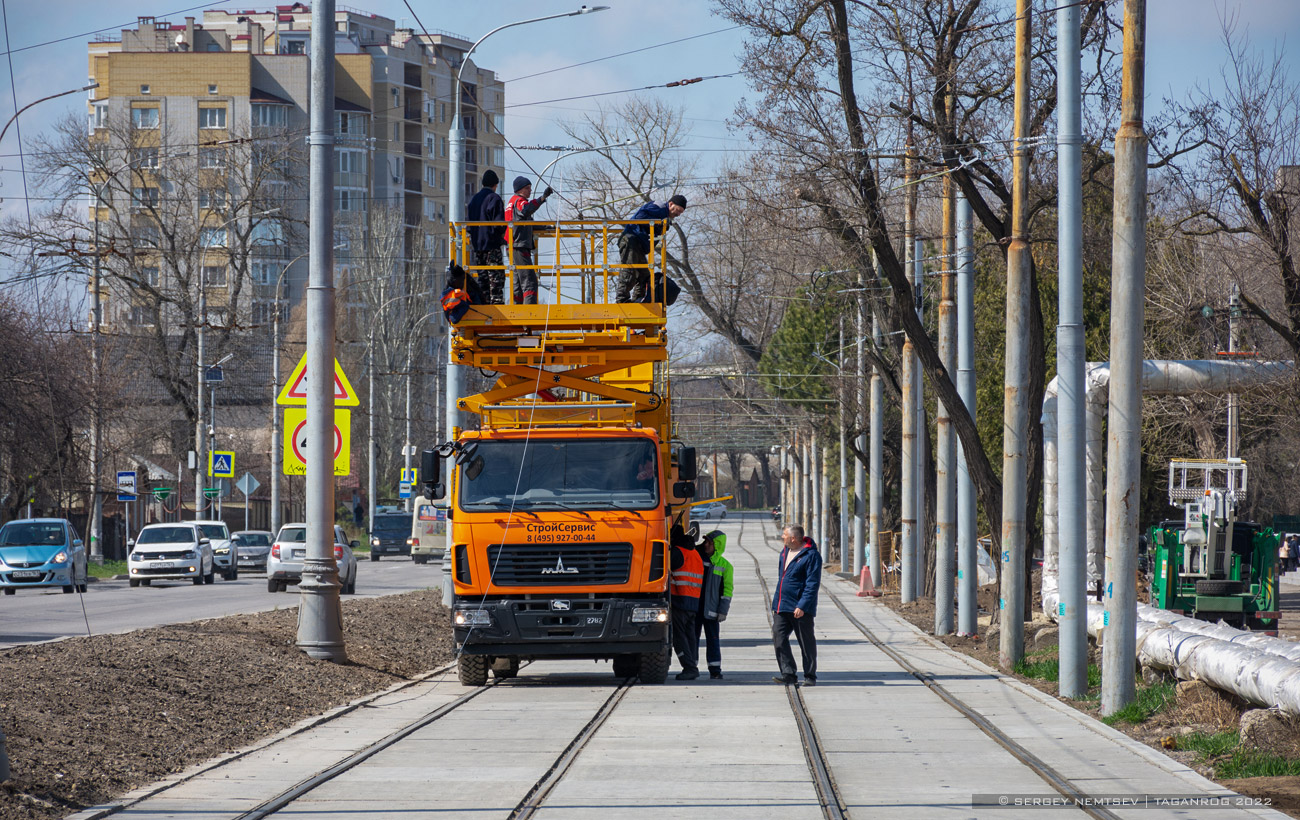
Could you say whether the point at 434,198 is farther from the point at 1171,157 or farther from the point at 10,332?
the point at 1171,157

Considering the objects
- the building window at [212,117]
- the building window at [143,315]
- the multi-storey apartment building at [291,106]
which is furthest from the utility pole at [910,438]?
the building window at [212,117]

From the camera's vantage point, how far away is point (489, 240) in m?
17.5

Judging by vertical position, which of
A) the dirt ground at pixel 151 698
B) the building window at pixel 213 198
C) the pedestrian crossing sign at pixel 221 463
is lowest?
the dirt ground at pixel 151 698

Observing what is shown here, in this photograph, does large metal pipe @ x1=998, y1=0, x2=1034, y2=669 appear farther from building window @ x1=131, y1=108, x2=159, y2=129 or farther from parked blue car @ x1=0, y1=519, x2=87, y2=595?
building window @ x1=131, y1=108, x2=159, y2=129

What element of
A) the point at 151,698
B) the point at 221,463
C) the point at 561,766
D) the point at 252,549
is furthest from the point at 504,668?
the point at 252,549

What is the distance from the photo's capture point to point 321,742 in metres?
11.7

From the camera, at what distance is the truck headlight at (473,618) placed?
15.9m

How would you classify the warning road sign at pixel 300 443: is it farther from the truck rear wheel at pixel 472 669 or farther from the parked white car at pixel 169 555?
the parked white car at pixel 169 555

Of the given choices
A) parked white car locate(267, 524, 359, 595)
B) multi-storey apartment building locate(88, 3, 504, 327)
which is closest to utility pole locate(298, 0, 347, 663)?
parked white car locate(267, 524, 359, 595)

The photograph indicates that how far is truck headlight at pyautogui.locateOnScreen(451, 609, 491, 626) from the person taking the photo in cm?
1588

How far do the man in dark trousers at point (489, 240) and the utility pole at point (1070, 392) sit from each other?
6329 mm

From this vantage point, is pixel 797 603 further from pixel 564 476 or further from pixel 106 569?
pixel 106 569

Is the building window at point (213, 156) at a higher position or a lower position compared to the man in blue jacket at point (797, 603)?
higher

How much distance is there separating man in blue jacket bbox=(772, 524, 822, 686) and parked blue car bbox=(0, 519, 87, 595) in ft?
66.9
